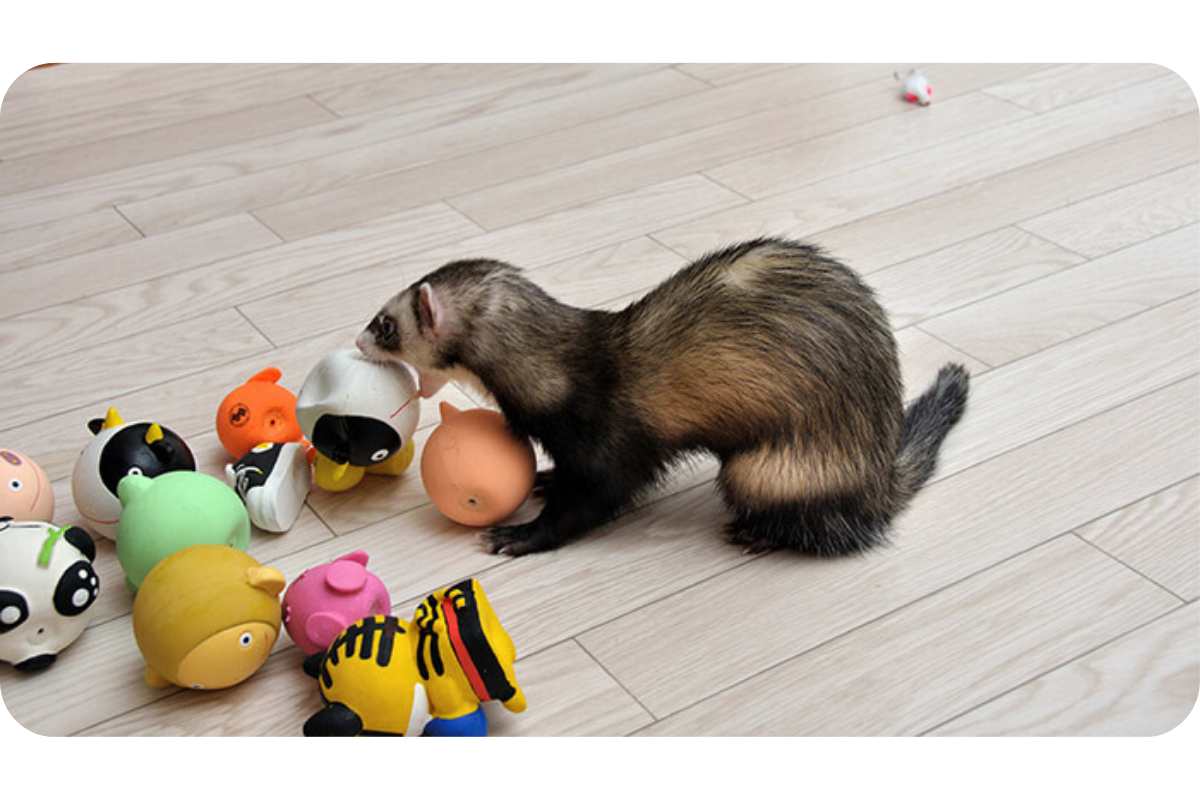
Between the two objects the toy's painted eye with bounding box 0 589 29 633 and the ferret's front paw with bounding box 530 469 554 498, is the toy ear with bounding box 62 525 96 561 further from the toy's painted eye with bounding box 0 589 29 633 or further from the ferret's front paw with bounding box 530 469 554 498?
the ferret's front paw with bounding box 530 469 554 498

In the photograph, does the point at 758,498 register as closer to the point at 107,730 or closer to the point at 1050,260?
the point at 107,730

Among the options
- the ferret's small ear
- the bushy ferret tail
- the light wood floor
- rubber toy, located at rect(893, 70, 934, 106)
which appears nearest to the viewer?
the light wood floor

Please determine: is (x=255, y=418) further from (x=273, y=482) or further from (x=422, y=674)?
(x=422, y=674)

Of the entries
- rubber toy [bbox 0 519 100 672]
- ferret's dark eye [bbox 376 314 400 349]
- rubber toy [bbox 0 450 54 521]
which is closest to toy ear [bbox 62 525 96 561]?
rubber toy [bbox 0 519 100 672]

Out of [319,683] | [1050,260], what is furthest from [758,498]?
[1050,260]

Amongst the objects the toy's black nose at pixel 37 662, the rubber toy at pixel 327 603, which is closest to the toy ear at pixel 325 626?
the rubber toy at pixel 327 603

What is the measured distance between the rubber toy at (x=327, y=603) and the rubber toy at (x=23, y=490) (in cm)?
30

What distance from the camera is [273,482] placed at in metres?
1.36

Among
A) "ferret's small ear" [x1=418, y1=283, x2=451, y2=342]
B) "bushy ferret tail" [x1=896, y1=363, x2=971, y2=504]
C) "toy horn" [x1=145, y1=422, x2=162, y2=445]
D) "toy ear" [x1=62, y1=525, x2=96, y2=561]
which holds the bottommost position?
"toy ear" [x1=62, y1=525, x2=96, y2=561]

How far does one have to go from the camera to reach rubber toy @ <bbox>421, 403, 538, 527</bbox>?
133 centimetres

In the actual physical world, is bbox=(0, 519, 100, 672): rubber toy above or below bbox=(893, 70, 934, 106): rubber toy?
below

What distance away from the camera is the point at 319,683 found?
3.74ft

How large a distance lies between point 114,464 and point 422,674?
1.38ft

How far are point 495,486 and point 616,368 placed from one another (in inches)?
6.6
